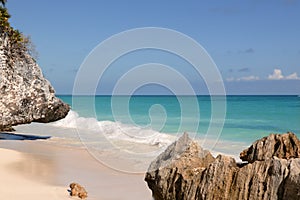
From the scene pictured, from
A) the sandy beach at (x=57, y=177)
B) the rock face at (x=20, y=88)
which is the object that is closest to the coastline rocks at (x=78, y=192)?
the sandy beach at (x=57, y=177)

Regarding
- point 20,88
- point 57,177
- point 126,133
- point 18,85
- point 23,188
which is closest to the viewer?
point 18,85

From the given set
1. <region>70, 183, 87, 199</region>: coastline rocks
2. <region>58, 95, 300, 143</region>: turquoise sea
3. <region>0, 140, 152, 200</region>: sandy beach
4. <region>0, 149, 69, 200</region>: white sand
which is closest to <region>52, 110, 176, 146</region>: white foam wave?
<region>58, 95, 300, 143</region>: turquoise sea

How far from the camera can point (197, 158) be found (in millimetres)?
6426

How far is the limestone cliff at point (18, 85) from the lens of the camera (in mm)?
10211

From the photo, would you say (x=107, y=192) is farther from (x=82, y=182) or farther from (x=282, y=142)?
(x=282, y=142)

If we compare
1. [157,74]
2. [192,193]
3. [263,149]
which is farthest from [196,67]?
[192,193]

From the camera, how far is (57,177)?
46.4 feet

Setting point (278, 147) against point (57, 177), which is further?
point (57, 177)

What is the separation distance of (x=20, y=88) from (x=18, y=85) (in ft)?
0.48

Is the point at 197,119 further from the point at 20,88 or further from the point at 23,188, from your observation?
the point at 20,88

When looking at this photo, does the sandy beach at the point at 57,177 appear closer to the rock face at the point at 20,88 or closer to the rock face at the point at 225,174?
the rock face at the point at 20,88

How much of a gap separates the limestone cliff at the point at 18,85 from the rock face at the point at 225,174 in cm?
570

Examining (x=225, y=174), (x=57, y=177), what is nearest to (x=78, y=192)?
(x=57, y=177)

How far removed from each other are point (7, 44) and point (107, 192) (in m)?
5.74
